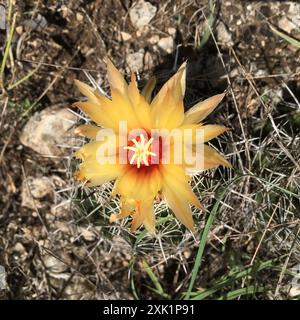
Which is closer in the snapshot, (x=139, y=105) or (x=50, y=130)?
(x=139, y=105)

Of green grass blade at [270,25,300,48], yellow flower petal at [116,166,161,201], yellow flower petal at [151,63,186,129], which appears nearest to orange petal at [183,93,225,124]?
yellow flower petal at [151,63,186,129]

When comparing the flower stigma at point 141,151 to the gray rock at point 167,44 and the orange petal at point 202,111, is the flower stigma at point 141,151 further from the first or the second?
the gray rock at point 167,44

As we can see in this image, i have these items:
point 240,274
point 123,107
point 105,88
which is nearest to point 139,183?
point 123,107

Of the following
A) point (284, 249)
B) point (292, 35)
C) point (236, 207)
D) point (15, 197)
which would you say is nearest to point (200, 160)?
point (236, 207)

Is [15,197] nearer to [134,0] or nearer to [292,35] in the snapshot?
[134,0]

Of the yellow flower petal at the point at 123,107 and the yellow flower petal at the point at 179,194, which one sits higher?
the yellow flower petal at the point at 123,107

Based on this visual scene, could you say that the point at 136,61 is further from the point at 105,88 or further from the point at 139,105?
the point at 139,105

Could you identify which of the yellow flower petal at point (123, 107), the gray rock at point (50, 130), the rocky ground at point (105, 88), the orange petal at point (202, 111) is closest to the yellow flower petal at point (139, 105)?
the yellow flower petal at point (123, 107)

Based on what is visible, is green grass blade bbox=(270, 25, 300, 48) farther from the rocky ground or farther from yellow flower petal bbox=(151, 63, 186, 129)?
yellow flower petal bbox=(151, 63, 186, 129)
